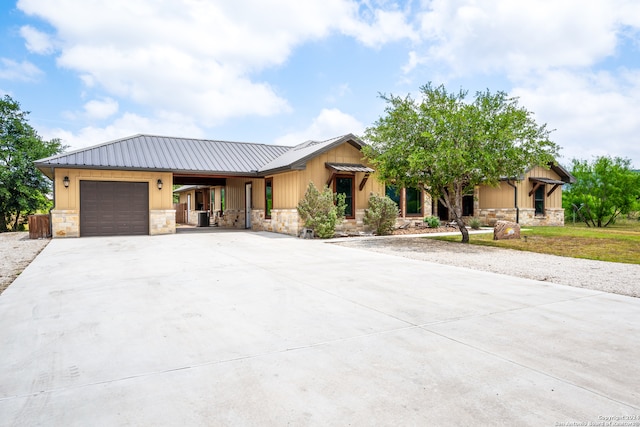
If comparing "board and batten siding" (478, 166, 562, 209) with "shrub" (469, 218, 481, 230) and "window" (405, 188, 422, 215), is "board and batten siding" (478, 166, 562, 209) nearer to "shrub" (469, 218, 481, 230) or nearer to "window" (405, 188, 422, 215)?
"shrub" (469, 218, 481, 230)

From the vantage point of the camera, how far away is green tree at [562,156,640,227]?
20922 millimetres

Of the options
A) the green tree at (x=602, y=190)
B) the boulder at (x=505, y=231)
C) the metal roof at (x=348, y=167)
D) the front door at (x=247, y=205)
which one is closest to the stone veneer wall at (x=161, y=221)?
the front door at (x=247, y=205)

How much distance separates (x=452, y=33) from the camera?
11.8m

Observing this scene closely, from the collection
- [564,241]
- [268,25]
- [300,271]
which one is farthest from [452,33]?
[300,271]

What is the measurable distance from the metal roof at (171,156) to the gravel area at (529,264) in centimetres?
863

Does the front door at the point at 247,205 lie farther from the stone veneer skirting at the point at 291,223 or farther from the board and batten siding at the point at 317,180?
the board and batten siding at the point at 317,180

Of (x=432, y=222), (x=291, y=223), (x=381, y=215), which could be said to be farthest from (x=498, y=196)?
(x=291, y=223)

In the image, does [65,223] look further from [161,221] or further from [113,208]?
[161,221]

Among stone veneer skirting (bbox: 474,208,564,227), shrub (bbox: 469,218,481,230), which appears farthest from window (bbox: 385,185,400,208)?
stone veneer skirting (bbox: 474,208,564,227)

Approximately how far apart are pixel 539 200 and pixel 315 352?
22905 millimetres

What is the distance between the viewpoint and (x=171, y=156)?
17.3m

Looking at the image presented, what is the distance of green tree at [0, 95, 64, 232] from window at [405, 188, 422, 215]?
22237 millimetres

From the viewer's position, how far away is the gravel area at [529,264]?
253 inches

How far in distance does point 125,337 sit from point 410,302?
11.5ft
